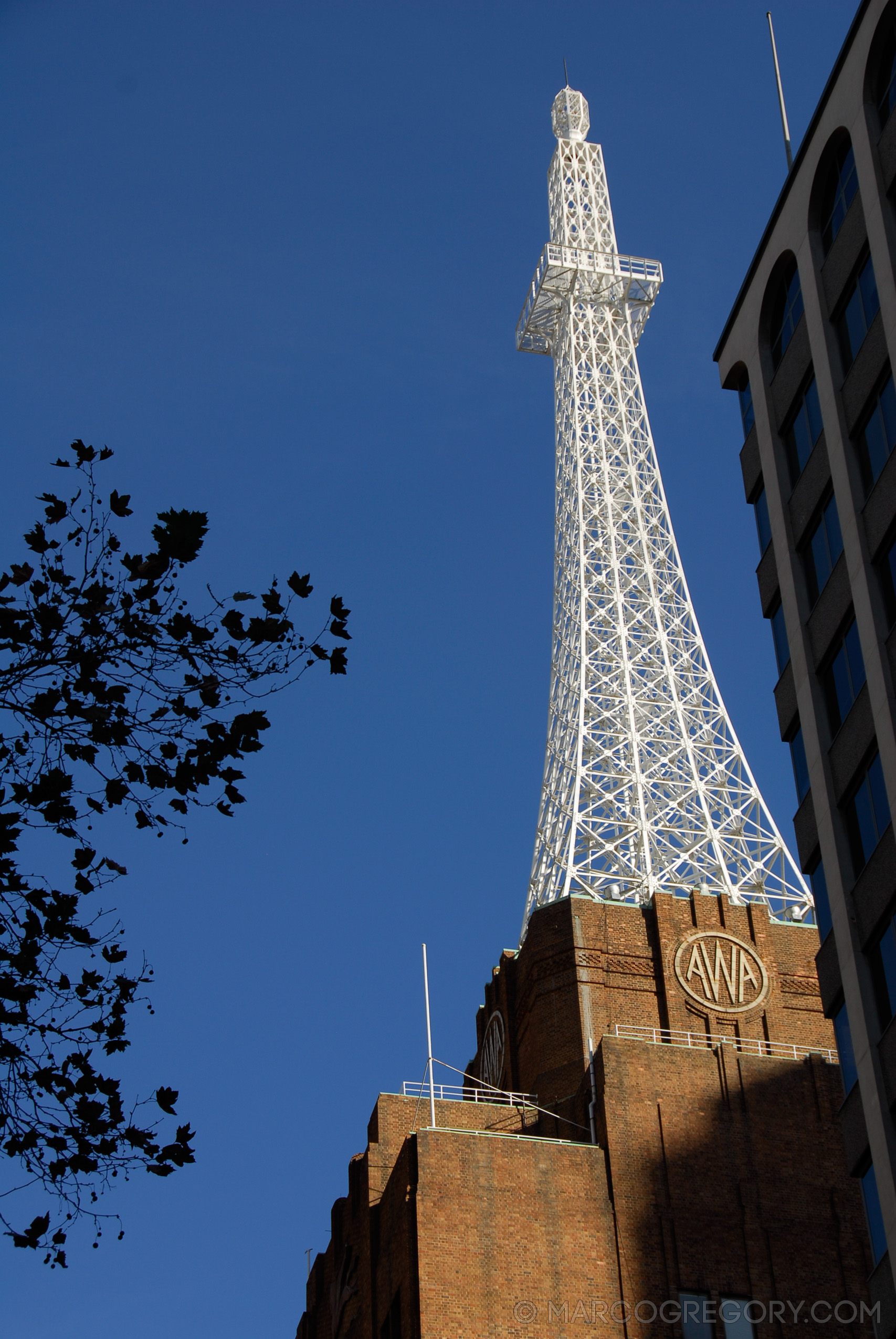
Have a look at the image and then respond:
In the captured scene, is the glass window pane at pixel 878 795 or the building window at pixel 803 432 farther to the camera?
the building window at pixel 803 432

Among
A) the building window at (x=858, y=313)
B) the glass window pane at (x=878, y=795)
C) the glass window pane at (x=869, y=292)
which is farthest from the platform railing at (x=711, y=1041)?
the glass window pane at (x=869, y=292)

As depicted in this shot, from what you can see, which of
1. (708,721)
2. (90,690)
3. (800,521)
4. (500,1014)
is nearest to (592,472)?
(708,721)

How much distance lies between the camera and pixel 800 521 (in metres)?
42.5

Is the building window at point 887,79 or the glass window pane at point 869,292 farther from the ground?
the building window at point 887,79

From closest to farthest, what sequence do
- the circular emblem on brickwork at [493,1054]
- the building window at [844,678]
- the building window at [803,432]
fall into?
the building window at [844,678]
the building window at [803,432]
the circular emblem on brickwork at [493,1054]

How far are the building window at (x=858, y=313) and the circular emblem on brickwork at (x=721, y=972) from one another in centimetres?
3234

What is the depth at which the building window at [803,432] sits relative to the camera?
42500 mm

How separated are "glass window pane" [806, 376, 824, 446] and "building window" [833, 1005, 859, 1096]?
39.7ft

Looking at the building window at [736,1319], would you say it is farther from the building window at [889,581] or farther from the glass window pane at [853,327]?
the glass window pane at [853,327]

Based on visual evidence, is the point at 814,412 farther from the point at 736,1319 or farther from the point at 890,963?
the point at 736,1319

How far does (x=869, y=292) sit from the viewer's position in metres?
39.9

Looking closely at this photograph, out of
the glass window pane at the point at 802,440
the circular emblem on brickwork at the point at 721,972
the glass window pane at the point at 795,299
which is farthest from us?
the circular emblem on brickwork at the point at 721,972

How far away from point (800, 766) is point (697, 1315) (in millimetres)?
21914

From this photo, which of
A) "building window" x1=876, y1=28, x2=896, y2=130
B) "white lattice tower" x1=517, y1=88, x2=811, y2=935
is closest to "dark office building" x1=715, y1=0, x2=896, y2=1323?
"building window" x1=876, y1=28, x2=896, y2=130
